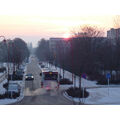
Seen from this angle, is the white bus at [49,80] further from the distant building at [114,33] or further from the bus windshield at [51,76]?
the distant building at [114,33]

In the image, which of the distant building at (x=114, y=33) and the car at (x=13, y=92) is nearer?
the car at (x=13, y=92)

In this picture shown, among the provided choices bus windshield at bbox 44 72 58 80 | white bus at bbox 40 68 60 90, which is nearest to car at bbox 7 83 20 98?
white bus at bbox 40 68 60 90

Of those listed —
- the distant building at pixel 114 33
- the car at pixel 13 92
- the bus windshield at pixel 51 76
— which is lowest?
the car at pixel 13 92

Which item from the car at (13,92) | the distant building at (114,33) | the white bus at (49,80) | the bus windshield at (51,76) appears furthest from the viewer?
the distant building at (114,33)

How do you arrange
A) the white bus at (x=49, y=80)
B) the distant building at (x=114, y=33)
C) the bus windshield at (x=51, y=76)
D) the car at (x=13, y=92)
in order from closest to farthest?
the car at (x=13, y=92) → the white bus at (x=49, y=80) → the bus windshield at (x=51, y=76) → the distant building at (x=114, y=33)

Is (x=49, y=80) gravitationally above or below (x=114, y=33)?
below

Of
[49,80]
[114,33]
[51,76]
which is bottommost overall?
[49,80]

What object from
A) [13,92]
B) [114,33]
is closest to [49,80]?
[13,92]

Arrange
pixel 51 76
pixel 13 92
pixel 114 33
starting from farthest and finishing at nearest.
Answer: pixel 114 33
pixel 51 76
pixel 13 92

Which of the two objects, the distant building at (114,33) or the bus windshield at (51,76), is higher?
the distant building at (114,33)

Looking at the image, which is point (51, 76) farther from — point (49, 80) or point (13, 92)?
point (13, 92)

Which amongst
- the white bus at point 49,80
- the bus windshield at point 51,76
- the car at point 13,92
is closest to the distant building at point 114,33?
the bus windshield at point 51,76

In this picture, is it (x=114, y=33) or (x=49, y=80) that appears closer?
(x=49, y=80)

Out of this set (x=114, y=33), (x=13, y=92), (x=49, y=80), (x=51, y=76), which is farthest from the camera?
(x=114, y=33)
